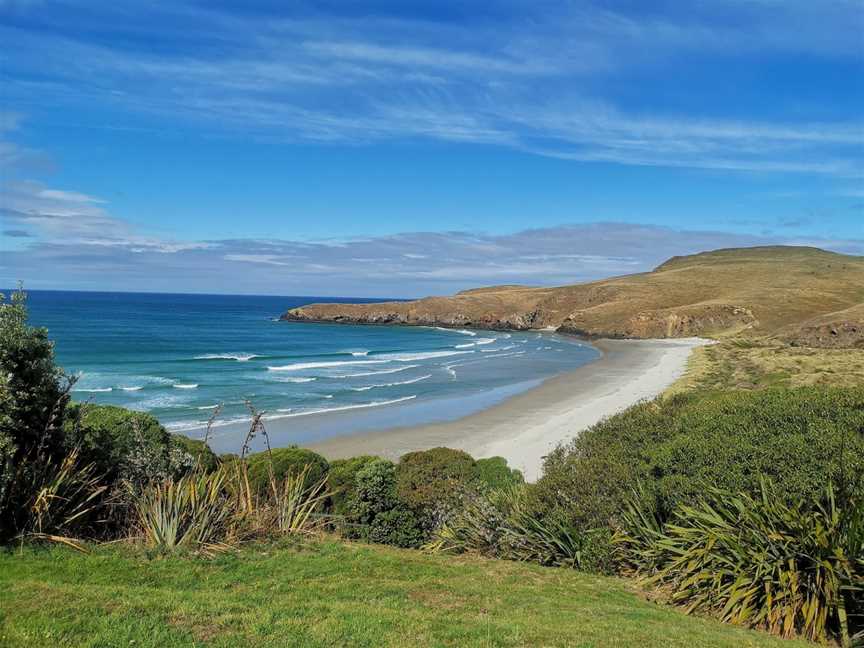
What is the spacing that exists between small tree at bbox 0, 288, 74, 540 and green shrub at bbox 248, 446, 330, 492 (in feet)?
18.0

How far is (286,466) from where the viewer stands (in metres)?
14.9

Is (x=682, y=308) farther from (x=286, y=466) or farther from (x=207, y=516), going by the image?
(x=207, y=516)

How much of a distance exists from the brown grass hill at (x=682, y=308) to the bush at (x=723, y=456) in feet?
194

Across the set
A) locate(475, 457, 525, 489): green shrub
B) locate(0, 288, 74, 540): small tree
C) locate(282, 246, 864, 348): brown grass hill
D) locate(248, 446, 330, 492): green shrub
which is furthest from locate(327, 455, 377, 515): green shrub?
locate(282, 246, 864, 348): brown grass hill

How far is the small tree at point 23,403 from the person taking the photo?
746 centimetres

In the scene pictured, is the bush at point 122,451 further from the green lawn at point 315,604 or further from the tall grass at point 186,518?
the green lawn at point 315,604

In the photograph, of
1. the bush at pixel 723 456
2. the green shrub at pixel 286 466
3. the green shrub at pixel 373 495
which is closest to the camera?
the bush at pixel 723 456

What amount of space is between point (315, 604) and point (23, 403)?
15.4 ft

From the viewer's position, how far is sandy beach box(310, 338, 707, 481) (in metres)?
23.9

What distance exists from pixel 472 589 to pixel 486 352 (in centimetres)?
6031

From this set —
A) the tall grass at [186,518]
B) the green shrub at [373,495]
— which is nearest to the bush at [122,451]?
the tall grass at [186,518]

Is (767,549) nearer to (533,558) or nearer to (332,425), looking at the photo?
(533,558)

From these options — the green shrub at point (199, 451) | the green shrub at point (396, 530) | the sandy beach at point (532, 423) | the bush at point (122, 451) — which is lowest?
the sandy beach at point (532, 423)

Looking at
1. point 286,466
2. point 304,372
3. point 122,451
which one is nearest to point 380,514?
point 286,466
